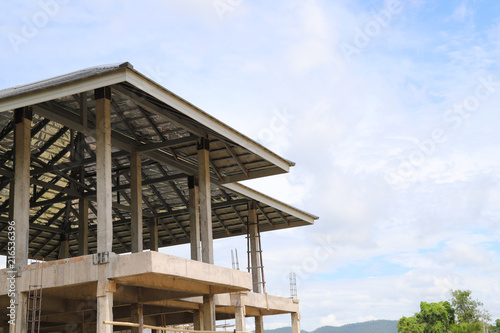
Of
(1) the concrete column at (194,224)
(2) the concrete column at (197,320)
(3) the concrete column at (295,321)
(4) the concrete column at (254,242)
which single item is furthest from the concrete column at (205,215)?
(3) the concrete column at (295,321)

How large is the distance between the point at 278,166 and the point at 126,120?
670 centimetres

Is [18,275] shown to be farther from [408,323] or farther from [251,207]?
[408,323]

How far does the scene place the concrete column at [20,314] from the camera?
19.2m

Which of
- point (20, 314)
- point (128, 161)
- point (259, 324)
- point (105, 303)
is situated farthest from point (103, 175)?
point (259, 324)

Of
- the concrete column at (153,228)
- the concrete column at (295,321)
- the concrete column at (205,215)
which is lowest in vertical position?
the concrete column at (295,321)

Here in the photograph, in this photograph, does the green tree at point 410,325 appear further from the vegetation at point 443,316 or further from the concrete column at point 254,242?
the concrete column at point 254,242

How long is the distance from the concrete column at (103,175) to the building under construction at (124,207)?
0.12 ft

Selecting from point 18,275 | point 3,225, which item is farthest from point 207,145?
point 3,225

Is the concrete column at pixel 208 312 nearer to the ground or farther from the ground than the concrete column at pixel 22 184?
nearer to the ground

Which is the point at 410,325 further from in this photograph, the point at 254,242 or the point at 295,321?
the point at 254,242

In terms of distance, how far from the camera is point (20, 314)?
63.6ft

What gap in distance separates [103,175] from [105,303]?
3.94 m

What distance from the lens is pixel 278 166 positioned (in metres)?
26.8

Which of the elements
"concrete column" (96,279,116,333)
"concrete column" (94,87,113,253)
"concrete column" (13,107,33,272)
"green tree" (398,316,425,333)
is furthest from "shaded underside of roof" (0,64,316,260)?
"green tree" (398,316,425,333)
